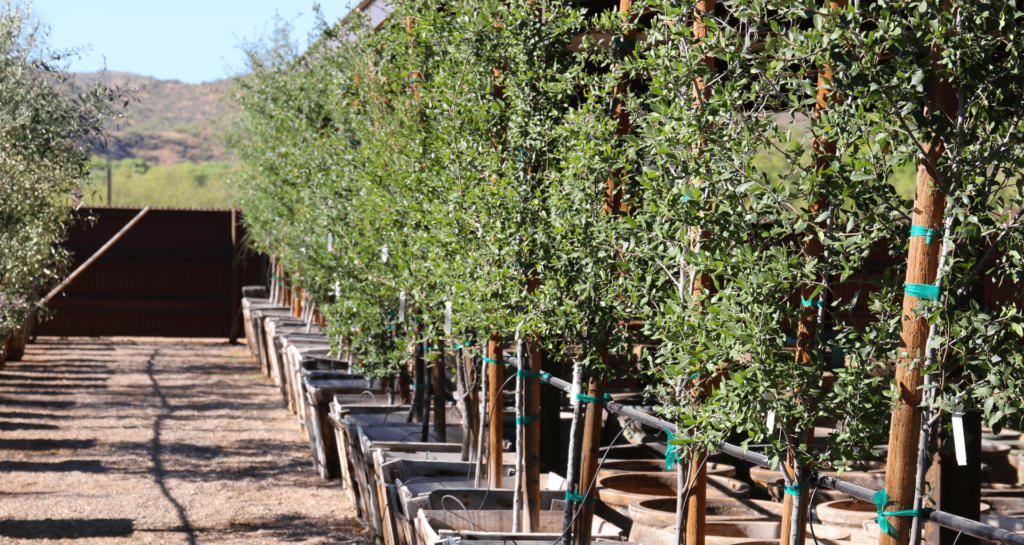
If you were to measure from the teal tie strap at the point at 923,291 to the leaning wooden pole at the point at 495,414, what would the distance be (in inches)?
127

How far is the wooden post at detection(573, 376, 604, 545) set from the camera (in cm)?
420

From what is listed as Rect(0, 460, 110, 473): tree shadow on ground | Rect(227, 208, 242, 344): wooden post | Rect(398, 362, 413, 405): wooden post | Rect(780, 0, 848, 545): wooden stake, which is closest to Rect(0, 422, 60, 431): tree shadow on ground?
Rect(0, 460, 110, 473): tree shadow on ground

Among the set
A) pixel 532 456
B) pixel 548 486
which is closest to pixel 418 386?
pixel 548 486

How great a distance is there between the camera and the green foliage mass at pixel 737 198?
7.28 feet

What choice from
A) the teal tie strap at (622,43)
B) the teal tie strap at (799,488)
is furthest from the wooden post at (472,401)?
the teal tie strap at (799,488)

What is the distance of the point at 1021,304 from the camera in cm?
234

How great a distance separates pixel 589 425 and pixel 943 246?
220cm

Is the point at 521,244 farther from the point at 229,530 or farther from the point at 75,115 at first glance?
the point at 75,115

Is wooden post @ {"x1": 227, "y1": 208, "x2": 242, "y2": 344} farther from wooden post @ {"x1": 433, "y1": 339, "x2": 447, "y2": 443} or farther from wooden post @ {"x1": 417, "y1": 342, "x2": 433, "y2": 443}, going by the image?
wooden post @ {"x1": 433, "y1": 339, "x2": 447, "y2": 443}

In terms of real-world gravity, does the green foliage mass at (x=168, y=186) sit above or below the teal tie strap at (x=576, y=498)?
above

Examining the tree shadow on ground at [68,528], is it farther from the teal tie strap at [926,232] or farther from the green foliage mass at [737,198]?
the teal tie strap at [926,232]

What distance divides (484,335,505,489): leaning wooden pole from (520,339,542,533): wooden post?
47 centimetres

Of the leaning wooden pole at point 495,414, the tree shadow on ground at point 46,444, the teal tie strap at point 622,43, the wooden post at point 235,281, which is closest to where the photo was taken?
the teal tie strap at point 622,43

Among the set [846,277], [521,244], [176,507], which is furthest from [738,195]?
[176,507]
